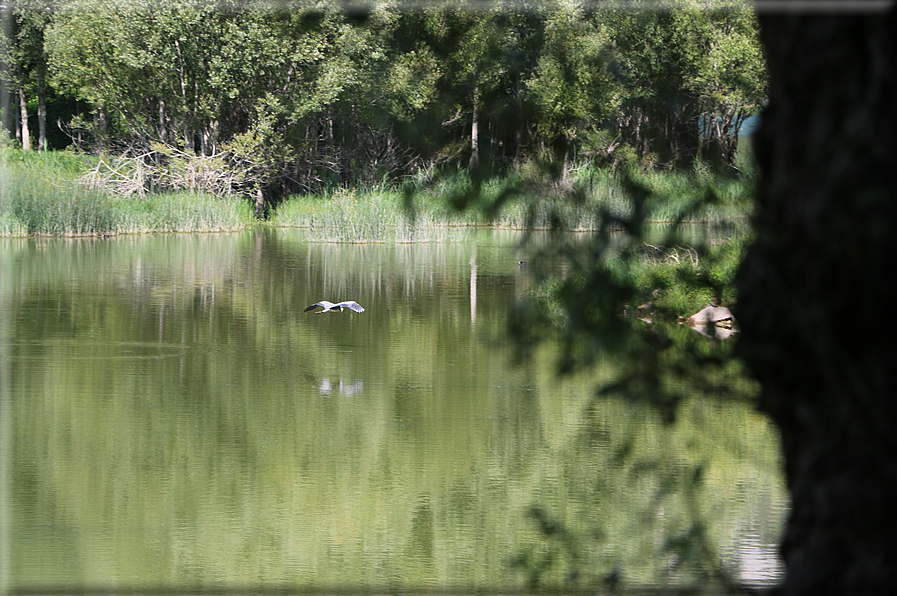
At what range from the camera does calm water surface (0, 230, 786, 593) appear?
11.1ft

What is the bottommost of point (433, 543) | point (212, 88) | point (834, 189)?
point (433, 543)

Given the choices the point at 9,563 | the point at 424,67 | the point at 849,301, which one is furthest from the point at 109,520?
the point at 849,301

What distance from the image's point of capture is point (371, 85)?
218cm

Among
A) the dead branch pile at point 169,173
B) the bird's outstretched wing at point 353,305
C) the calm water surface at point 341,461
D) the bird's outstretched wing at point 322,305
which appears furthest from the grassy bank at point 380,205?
the bird's outstretched wing at point 322,305

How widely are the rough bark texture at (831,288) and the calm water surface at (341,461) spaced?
40cm

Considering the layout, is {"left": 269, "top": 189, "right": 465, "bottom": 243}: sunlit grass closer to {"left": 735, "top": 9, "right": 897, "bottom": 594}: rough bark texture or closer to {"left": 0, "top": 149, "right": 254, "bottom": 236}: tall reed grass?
{"left": 0, "top": 149, "right": 254, "bottom": 236}: tall reed grass

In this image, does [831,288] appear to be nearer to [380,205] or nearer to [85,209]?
[380,205]

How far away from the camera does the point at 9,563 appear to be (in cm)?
348

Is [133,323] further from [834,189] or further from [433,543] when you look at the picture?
[834,189]

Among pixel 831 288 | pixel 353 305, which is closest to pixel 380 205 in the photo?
pixel 353 305

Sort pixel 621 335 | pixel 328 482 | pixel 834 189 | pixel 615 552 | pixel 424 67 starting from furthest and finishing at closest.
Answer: pixel 328 482
pixel 615 552
pixel 424 67
pixel 621 335
pixel 834 189

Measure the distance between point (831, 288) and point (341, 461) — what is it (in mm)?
3896

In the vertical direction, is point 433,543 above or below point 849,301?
below

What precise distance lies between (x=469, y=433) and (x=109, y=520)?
2.03m
